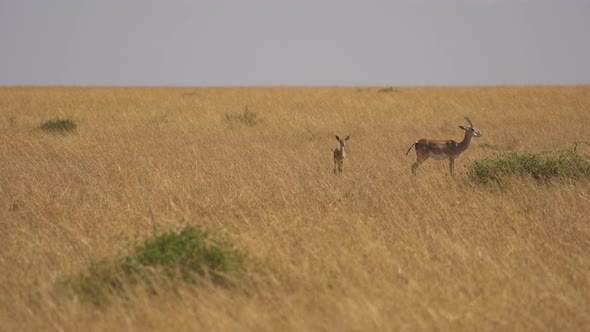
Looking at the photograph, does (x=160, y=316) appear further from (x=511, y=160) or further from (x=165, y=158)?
(x=165, y=158)

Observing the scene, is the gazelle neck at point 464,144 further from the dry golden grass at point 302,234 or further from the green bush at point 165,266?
the green bush at point 165,266

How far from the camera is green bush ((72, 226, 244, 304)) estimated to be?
392 centimetres

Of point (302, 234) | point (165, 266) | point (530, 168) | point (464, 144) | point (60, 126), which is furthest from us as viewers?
point (60, 126)

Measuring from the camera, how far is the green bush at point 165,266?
3.92 meters

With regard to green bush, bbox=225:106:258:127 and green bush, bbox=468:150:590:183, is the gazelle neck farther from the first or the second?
green bush, bbox=225:106:258:127

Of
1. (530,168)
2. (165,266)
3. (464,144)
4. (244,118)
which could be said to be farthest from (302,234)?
(244,118)

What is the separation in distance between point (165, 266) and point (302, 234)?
130cm

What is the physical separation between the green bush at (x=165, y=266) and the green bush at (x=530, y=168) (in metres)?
3.90

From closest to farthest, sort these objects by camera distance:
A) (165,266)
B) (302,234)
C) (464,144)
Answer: (165,266) < (302,234) < (464,144)

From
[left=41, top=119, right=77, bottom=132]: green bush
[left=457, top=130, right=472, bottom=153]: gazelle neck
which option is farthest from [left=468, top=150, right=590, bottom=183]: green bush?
[left=41, top=119, right=77, bottom=132]: green bush

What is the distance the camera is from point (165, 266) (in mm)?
4090

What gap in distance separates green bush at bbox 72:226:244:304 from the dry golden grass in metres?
0.14

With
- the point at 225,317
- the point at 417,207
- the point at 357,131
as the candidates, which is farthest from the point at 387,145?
the point at 225,317

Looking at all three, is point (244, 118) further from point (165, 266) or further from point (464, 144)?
point (165, 266)
